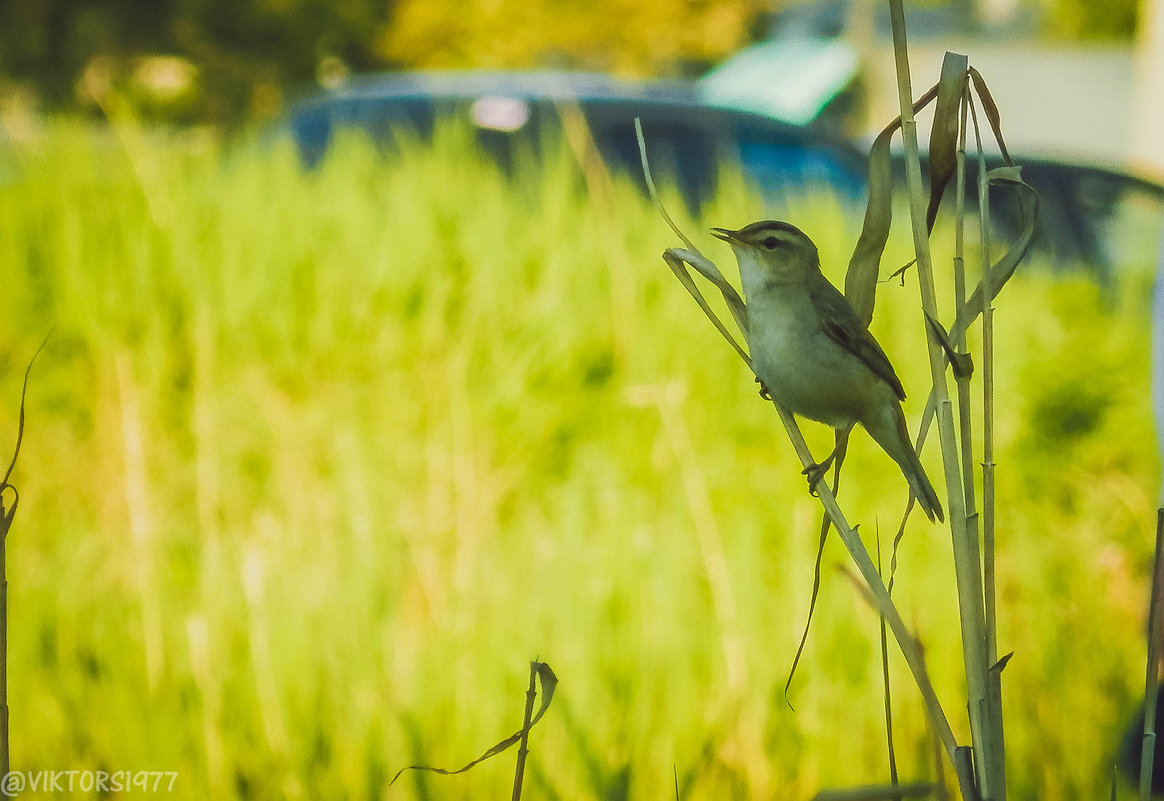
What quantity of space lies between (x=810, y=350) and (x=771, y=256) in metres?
0.13

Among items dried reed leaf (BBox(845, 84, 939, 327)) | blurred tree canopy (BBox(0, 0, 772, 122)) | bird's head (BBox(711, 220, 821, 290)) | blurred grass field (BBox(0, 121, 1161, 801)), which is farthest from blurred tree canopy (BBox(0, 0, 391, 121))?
dried reed leaf (BBox(845, 84, 939, 327))

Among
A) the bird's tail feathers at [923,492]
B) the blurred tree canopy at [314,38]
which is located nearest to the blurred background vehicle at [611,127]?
the bird's tail feathers at [923,492]

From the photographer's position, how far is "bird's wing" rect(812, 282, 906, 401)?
85cm

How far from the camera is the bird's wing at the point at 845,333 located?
0.85 metres

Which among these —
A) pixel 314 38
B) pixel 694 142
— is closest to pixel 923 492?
pixel 694 142

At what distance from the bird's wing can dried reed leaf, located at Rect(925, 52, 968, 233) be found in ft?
0.77

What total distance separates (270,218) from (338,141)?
1.75ft

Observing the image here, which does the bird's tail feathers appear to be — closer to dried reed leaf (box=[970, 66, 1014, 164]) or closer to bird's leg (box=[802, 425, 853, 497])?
bird's leg (box=[802, 425, 853, 497])

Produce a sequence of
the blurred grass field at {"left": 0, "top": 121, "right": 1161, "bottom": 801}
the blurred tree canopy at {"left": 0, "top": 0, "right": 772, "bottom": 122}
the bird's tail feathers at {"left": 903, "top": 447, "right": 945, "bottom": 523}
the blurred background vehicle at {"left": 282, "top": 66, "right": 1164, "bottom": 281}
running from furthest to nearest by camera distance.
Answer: the blurred tree canopy at {"left": 0, "top": 0, "right": 772, "bottom": 122}
the blurred background vehicle at {"left": 282, "top": 66, "right": 1164, "bottom": 281}
the blurred grass field at {"left": 0, "top": 121, "right": 1161, "bottom": 801}
the bird's tail feathers at {"left": 903, "top": 447, "right": 945, "bottom": 523}

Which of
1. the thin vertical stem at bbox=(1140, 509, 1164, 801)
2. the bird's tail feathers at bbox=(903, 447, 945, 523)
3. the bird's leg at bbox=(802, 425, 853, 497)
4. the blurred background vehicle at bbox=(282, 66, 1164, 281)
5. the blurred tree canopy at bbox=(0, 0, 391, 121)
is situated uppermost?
the blurred tree canopy at bbox=(0, 0, 391, 121)

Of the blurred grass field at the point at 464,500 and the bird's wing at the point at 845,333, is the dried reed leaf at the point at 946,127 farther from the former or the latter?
the blurred grass field at the point at 464,500

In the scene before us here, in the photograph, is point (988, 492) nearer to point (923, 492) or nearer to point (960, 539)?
point (960, 539)

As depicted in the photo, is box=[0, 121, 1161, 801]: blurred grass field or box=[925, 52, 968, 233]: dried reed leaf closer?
box=[925, 52, 968, 233]: dried reed leaf

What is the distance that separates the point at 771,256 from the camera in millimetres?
980
